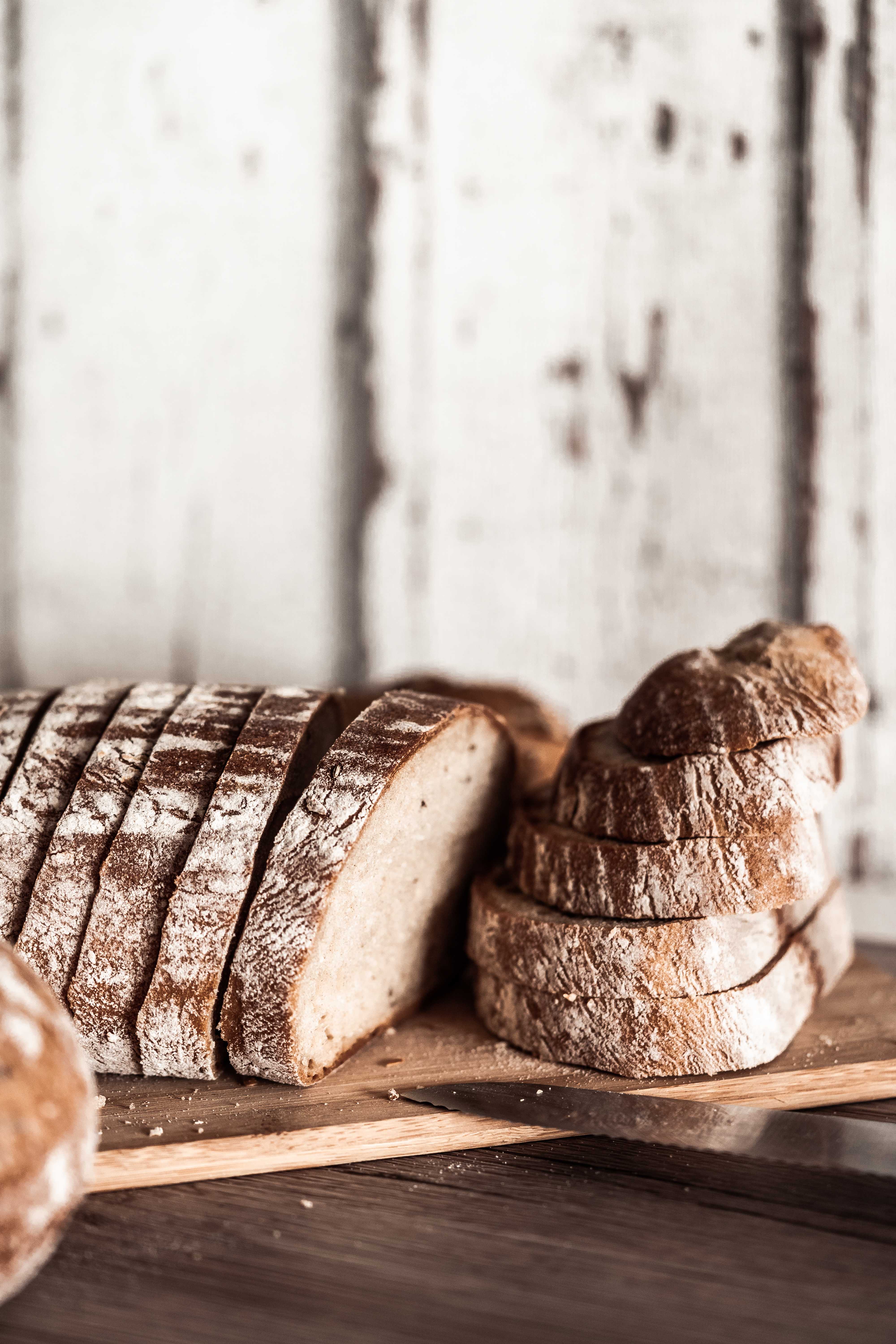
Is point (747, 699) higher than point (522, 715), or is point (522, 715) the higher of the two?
point (747, 699)

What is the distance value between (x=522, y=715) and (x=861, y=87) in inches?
56.2

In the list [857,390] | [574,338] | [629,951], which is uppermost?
[574,338]

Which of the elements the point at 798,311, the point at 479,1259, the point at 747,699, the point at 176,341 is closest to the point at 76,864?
the point at 479,1259

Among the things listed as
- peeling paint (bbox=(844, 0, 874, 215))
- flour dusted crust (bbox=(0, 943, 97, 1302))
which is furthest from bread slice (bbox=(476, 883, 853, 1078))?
peeling paint (bbox=(844, 0, 874, 215))

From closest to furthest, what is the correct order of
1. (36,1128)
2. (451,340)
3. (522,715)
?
(36,1128) → (522,715) → (451,340)

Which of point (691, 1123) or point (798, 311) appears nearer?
point (691, 1123)

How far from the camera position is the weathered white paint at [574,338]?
2.12 metres

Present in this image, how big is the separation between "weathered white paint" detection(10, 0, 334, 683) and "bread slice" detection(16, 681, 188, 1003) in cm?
87

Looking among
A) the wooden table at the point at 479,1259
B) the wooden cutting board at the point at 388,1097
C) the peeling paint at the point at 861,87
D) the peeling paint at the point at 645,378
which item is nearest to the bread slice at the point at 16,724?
the wooden cutting board at the point at 388,1097

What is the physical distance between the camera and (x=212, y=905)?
4.28 ft

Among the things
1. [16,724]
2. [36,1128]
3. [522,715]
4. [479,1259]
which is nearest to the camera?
[36,1128]

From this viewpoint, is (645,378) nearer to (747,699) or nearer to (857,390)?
(857,390)

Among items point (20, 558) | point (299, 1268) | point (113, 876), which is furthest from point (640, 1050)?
point (20, 558)

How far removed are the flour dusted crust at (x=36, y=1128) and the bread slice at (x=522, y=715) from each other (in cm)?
85
